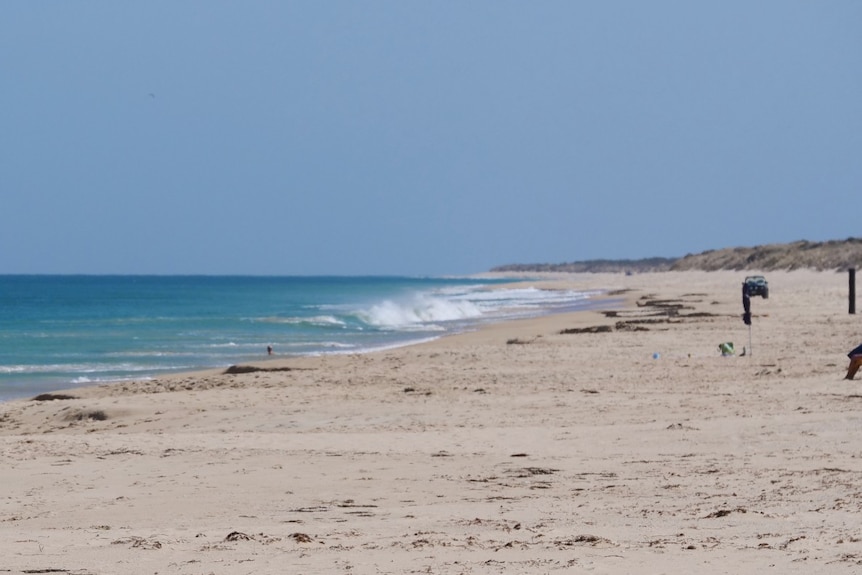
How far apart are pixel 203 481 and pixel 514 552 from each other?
375 centimetres

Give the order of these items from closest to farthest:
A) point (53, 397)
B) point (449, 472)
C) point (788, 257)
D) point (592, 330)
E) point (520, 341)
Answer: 1. point (449, 472)
2. point (53, 397)
3. point (520, 341)
4. point (592, 330)
5. point (788, 257)

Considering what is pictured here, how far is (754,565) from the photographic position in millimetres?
5516

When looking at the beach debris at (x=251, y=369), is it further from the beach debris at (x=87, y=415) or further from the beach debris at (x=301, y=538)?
the beach debris at (x=301, y=538)

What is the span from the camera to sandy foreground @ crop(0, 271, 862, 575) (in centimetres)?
604

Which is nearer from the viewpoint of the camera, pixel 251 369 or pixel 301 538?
pixel 301 538

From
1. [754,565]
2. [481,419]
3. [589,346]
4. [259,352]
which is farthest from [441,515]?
[259,352]

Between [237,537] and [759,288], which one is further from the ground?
[759,288]

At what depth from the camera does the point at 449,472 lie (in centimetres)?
913

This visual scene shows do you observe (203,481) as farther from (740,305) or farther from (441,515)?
(740,305)

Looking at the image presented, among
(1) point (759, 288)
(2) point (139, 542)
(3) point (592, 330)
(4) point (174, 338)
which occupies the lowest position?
(3) point (592, 330)

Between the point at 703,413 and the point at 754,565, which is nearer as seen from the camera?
the point at 754,565

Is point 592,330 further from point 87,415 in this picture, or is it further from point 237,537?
point 237,537

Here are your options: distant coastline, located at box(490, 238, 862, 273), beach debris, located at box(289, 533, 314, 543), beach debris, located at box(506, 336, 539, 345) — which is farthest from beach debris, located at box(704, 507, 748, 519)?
distant coastline, located at box(490, 238, 862, 273)

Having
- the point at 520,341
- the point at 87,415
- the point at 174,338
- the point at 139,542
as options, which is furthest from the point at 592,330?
the point at 139,542
